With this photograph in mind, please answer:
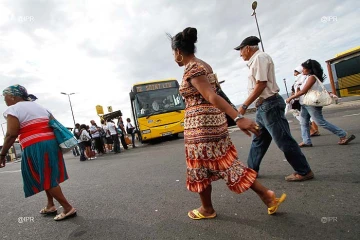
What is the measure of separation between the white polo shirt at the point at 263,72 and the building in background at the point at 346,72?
17230 millimetres

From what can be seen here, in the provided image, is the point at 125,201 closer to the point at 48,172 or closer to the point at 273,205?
the point at 48,172

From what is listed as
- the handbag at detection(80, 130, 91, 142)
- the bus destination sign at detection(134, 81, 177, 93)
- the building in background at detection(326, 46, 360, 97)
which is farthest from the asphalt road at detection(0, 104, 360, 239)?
the building in background at detection(326, 46, 360, 97)

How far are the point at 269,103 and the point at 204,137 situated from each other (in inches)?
51.0

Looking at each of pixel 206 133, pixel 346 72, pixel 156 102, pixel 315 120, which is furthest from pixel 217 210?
pixel 346 72

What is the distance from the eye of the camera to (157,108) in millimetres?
12258

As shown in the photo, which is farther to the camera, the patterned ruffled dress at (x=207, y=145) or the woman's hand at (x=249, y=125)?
the patterned ruffled dress at (x=207, y=145)

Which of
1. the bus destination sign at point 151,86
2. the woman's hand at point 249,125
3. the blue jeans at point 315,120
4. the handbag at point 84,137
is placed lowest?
the blue jeans at point 315,120

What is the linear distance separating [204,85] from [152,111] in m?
10.3

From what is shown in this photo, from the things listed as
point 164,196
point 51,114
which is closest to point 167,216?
point 164,196

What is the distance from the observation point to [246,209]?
8.23ft

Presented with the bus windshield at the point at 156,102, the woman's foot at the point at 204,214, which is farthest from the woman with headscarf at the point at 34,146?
the bus windshield at the point at 156,102

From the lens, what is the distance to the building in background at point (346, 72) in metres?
16.3

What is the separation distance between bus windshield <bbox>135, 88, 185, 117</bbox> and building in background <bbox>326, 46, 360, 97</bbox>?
12846mm

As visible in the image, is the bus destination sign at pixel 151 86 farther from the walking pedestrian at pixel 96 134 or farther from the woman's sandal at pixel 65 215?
the woman's sandal at pixel 65 215
